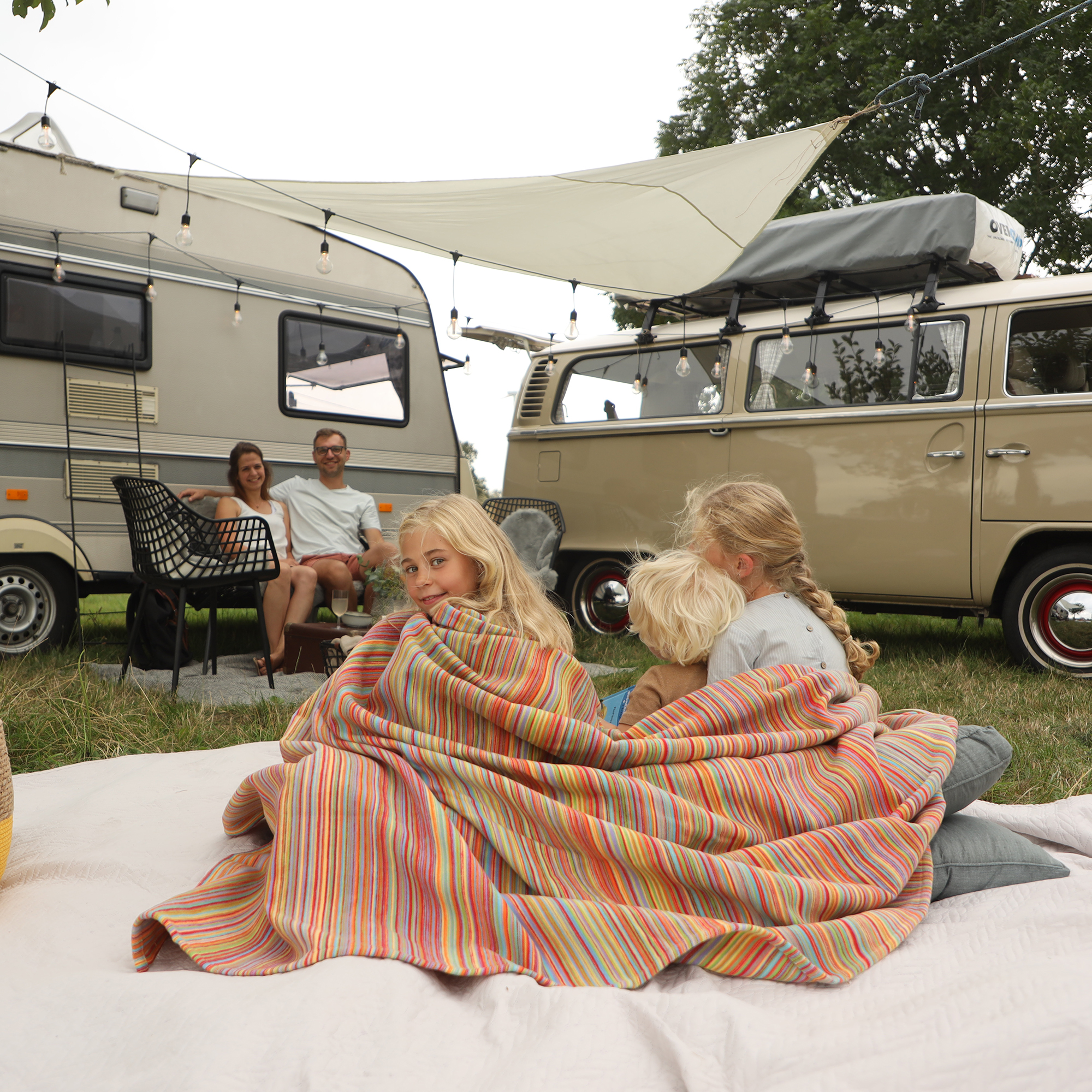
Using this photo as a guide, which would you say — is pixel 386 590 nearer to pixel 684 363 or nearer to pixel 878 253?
pixel 684 363

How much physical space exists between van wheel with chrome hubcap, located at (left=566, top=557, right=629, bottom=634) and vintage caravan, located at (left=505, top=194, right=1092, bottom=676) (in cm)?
1

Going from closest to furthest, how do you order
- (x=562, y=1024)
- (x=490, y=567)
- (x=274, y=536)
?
(x=562, y=1024), (x=490, y=567), (x=274, y=536)

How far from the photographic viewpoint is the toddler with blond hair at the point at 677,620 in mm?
2318

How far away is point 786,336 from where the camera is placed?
248 inches

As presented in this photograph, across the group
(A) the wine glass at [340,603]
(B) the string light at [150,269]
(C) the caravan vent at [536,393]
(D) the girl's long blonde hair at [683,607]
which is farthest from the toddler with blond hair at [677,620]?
(C) the caravan vent at [536,393]

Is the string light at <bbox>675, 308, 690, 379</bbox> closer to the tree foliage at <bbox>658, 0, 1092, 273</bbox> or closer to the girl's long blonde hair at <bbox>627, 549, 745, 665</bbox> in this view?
the girl's long blonde hair at <bbox>627, 549, 745, 665</bbox>

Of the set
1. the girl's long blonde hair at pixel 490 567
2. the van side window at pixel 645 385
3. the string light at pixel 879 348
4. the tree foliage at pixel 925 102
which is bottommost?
the girl's long blonde hair at pixel 490 567

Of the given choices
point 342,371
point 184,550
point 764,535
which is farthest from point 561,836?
point 342,371

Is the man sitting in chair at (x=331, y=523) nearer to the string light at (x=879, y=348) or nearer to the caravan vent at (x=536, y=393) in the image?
the caravan vent at (x=536, y=393)

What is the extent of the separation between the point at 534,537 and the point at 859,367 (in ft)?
8.02

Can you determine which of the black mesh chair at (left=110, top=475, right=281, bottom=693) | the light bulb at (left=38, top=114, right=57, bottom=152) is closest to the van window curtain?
the black mesh chair at (left=110, top=475, right=281, bottom=693)

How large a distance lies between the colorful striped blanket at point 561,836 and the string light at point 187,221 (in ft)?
12.9

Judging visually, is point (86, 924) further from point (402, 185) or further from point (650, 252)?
point (650, 252)

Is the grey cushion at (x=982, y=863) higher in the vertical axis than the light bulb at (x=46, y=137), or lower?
lower
